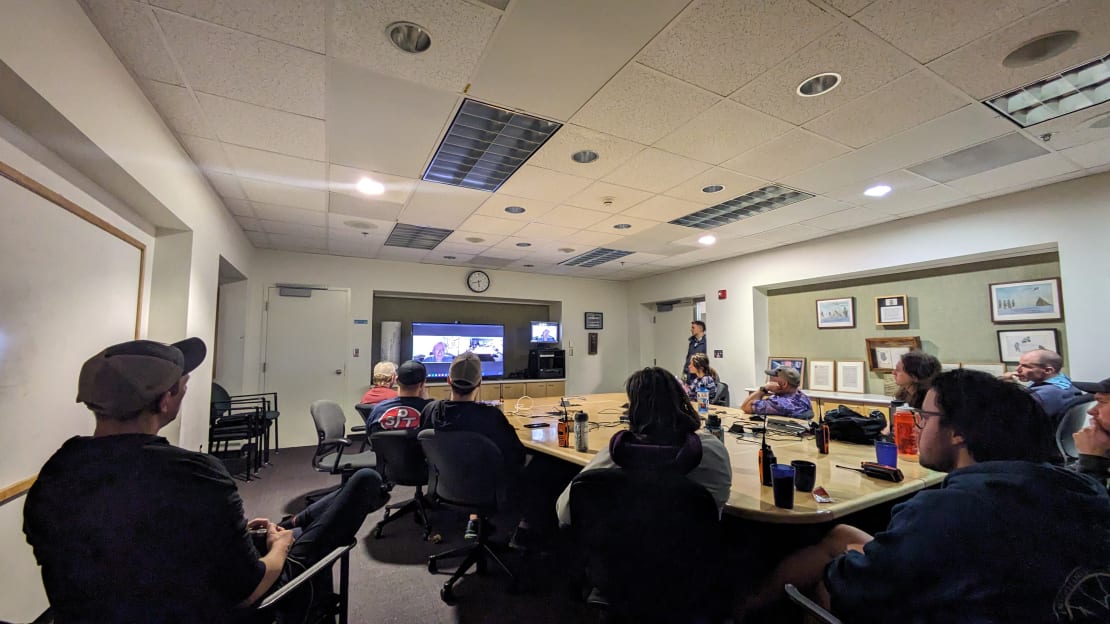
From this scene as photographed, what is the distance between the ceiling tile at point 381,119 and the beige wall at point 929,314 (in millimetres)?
5141

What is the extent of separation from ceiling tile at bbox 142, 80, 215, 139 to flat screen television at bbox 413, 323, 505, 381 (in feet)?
13.6

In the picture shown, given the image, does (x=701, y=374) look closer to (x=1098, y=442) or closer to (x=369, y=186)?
(x=1098, y=442)

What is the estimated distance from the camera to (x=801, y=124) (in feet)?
8.16

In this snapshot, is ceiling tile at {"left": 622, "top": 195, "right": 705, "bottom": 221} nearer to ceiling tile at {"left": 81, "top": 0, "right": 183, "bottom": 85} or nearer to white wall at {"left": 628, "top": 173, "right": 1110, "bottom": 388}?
white wall at {"left": 628, "top": 173, "right": 1110, "bottom": 388}

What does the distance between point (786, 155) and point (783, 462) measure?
6.76 ft

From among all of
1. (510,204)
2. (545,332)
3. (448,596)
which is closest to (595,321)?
(545,332)

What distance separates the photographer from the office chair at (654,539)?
4.21 feet

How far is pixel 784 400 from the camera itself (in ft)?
→ 10.9

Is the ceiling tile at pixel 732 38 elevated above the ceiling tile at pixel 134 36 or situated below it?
below

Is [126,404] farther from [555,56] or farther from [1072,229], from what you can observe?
[1072,229]

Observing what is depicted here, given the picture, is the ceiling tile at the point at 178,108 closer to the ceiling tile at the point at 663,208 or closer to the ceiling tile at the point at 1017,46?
the ceiling tile at the point at 663,208

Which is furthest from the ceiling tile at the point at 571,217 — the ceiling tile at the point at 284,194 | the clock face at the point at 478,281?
the clock face at the point at 478,281

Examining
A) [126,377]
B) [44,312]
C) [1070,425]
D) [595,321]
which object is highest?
[595,321]

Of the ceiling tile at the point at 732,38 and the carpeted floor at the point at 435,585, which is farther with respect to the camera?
the carpeted floor at the point at 435,585
